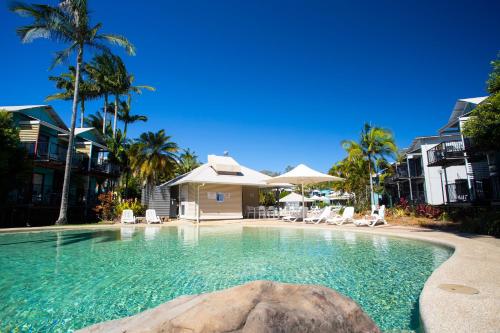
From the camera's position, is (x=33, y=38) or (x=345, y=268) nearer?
(x=345, y=268)

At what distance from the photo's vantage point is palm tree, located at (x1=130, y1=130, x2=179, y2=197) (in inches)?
964

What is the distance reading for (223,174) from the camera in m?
23.7

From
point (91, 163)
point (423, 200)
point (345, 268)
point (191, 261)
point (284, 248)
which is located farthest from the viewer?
point (423, 200)

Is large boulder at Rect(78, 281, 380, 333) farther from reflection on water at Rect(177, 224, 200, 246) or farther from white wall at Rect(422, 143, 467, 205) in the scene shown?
white wall at Rect(422, 143, 467, 205)

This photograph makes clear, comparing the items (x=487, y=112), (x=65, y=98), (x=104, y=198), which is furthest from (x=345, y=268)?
(x=65, y=98)

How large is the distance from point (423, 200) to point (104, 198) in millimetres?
28961

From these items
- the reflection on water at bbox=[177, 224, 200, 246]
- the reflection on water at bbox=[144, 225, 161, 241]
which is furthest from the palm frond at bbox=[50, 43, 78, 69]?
the reflection on water at bbox=[177, 224, 200, 246]

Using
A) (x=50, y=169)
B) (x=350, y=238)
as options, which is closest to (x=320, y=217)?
(x=350, y=238)

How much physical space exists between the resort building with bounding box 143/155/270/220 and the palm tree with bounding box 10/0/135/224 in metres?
7.92

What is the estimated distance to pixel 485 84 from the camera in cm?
1144

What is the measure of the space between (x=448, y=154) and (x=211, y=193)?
56.3ft

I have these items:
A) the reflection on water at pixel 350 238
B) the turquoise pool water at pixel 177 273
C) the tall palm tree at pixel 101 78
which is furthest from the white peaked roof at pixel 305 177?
the tall palm tree at pixel 101 78

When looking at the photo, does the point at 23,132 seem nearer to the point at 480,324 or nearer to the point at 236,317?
Answer: the point at 236,317

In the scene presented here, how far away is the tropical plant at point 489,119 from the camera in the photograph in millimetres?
10266
